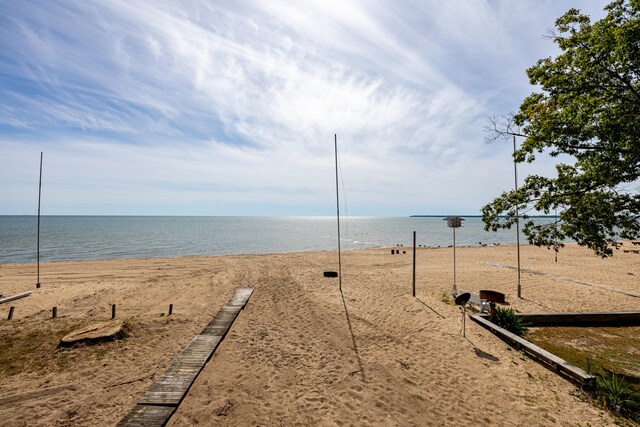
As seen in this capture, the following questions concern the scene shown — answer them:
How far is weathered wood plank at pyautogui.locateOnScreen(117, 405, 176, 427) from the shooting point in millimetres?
5965

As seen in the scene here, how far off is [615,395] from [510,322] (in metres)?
4.42

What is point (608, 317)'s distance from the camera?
11.5m

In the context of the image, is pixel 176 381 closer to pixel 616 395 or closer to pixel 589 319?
pixel 616 395

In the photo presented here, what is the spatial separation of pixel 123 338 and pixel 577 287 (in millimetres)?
24045

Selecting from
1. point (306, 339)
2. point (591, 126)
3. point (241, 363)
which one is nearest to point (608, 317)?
point (591, 126)

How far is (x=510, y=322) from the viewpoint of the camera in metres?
10.9

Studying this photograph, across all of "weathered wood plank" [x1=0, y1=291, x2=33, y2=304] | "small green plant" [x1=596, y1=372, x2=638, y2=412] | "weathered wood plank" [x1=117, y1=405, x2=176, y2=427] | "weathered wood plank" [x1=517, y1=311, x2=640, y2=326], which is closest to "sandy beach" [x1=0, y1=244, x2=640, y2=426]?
"weathered wood plank" [x1=117, y1=405, x2=176, y2=427]

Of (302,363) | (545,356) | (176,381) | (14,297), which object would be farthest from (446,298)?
(14,297)

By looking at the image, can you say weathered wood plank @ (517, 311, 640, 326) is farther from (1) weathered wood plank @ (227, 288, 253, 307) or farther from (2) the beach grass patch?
(1) weathered wood plank @ (227, 288, 253, 307)

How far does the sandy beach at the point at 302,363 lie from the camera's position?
21.0 feet

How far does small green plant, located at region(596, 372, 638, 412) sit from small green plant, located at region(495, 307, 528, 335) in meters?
3.43

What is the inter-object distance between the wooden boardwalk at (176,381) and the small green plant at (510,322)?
10.7 m

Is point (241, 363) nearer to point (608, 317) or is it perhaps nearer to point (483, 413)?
point (483, 413)

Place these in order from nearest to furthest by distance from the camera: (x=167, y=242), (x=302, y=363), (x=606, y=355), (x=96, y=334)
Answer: (x=302, y=363), (x=606, y=355), (x=96, y=334), (x=167, y=242)
